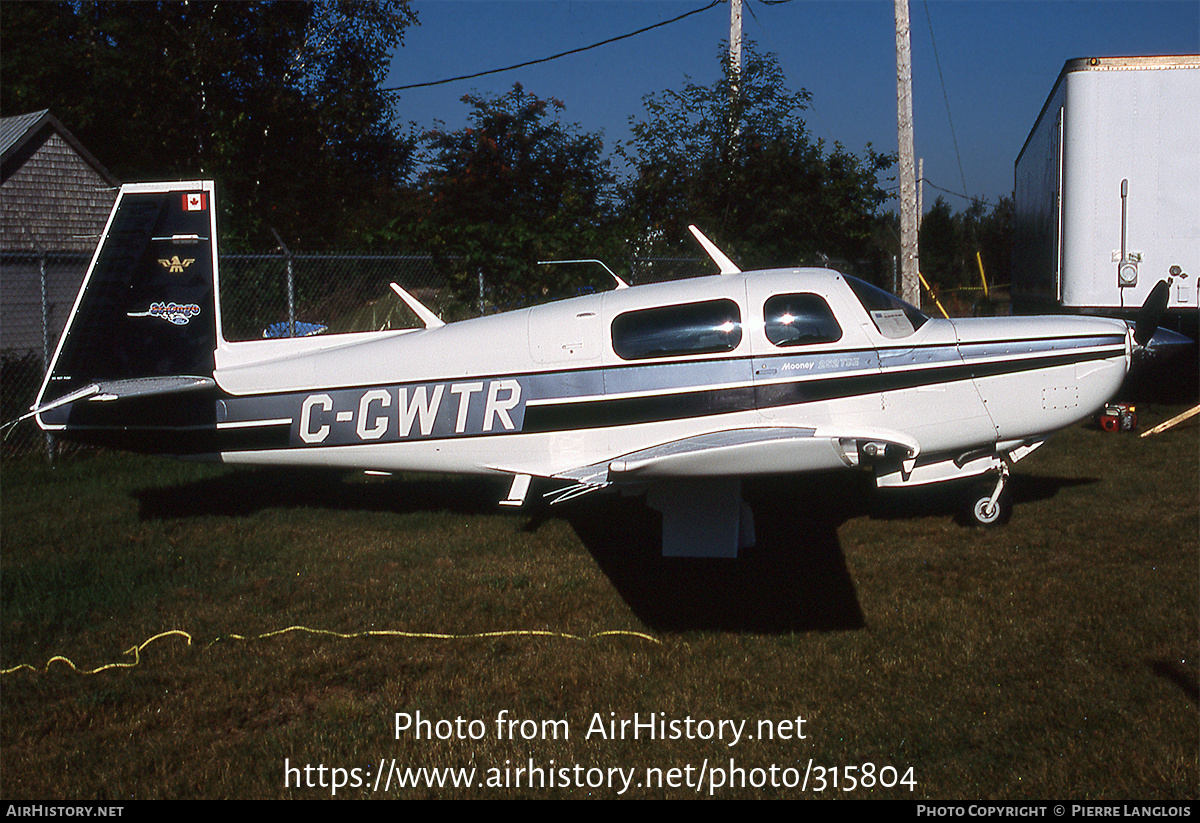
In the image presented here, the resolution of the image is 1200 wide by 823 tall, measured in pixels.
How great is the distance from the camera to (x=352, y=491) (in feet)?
29.3

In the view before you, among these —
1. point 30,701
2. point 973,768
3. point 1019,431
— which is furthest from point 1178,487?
point 30,701

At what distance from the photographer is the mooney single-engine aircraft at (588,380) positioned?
6.00 m

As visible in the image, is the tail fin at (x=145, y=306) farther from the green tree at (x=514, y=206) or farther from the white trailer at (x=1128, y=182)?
the white trailer at (x=1128, y=182)

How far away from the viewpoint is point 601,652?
16.6 feet

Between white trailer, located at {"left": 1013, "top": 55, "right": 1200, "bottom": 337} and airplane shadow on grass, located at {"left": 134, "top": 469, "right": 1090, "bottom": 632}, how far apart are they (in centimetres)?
313

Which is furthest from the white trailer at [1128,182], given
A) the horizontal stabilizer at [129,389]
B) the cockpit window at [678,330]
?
the horizontal stabilizer at [129,389]

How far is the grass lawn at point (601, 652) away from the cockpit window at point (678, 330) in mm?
1630

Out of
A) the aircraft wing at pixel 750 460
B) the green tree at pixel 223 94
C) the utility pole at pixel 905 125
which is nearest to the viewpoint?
the aircraft wing at pixel 750 460

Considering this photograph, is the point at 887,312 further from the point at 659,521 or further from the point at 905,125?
the point at 905,125

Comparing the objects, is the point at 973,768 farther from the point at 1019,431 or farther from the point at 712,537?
the point at 1019,431

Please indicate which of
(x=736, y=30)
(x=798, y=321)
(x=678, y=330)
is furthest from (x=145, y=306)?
(x=736, y=30)

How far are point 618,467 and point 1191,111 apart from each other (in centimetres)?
929

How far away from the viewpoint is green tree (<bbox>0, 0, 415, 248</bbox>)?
23266 mm

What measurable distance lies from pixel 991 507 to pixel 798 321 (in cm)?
251
